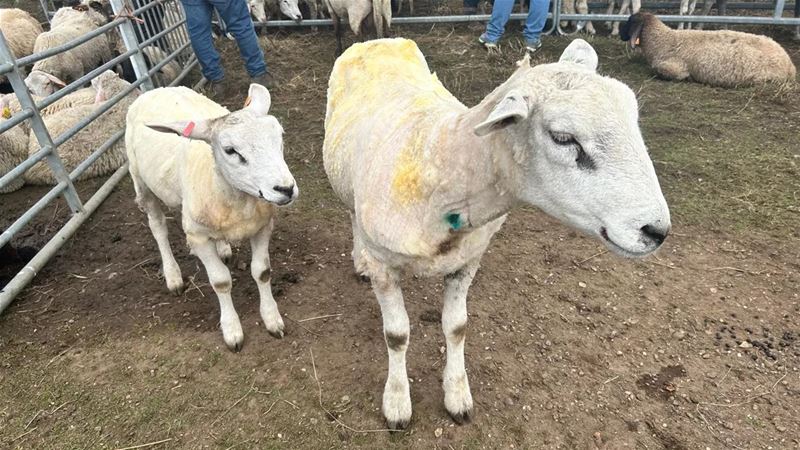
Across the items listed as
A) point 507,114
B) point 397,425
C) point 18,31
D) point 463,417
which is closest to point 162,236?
point 397,425

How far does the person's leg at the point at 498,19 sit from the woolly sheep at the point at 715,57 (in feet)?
6.31

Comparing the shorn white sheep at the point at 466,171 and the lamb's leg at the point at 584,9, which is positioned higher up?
the shorn white sheep at the point at 466,171

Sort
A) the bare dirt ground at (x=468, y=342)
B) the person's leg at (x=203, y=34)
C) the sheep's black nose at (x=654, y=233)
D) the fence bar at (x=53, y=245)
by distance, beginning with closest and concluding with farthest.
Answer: the sheep's black nose at (x=654, y=233) → the bare dirt ground at (x=468, y=342) → the fence bar at (x=53, y=245) → the person's leg at (x=203, y=34)

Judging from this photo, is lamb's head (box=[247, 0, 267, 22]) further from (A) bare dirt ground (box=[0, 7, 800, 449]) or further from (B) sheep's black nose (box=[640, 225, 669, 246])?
(B) sheep's black nose (box=[640, 225, 669, 246])

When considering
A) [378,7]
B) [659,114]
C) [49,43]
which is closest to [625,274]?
[659,114]

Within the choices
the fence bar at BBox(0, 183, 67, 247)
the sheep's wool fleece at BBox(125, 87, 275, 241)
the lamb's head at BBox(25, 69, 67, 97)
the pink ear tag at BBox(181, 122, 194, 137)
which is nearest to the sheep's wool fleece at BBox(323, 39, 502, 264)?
the sheep's wool fleece at BBox(125, 87, 275, 241)

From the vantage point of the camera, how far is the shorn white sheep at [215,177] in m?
2.52

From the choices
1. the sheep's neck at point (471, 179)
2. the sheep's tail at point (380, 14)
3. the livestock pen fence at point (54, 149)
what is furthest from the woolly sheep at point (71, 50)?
the sheep's neck at point (471, 179)

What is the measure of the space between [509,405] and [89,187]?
14.9ft

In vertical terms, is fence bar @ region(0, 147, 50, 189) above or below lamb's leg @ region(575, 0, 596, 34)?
above

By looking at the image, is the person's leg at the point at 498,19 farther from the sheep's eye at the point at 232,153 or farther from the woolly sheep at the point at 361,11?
the sheep's eye at the point at 232,153

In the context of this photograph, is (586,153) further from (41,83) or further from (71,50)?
(71,50)

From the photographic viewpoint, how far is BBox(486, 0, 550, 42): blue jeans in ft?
24.4


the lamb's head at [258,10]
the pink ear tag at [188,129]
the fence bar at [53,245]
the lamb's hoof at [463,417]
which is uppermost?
the pink ear tag at [188,129]
